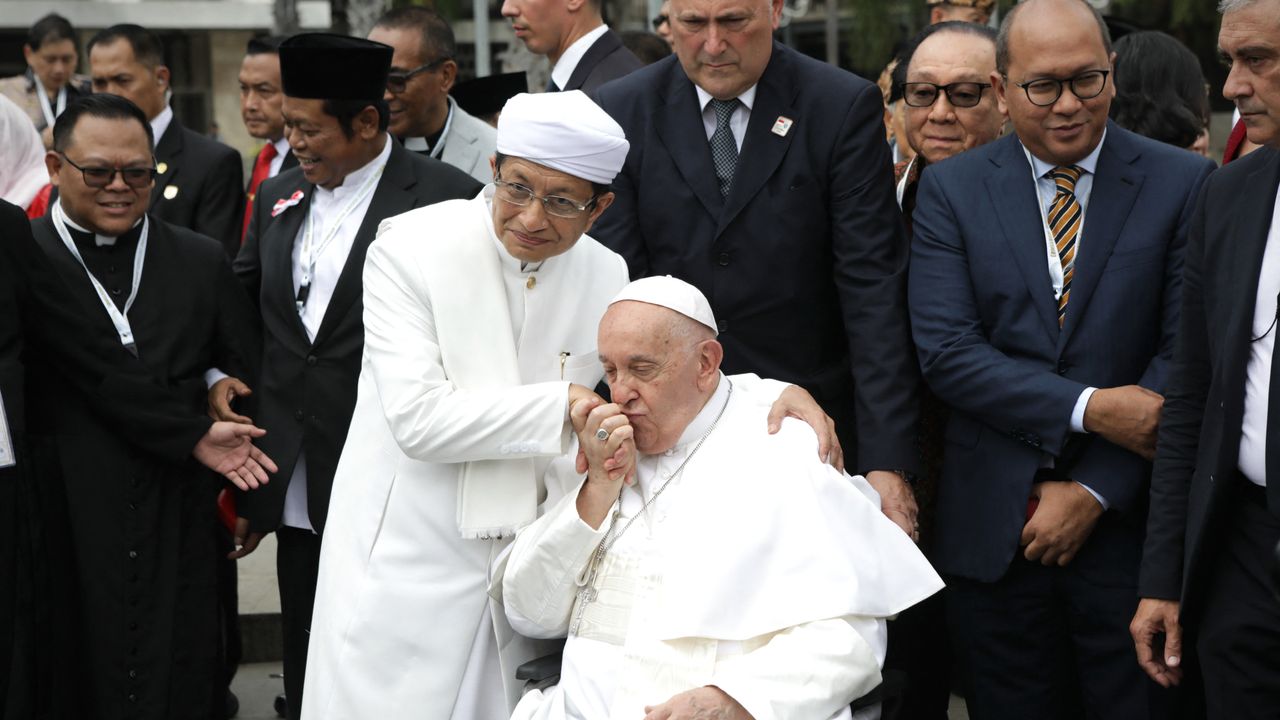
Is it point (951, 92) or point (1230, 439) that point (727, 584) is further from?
point (951, 92)

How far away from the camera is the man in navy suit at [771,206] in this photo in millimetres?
4020

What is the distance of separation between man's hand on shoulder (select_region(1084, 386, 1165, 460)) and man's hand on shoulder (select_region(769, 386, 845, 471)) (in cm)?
65

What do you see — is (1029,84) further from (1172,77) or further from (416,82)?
(416,82)

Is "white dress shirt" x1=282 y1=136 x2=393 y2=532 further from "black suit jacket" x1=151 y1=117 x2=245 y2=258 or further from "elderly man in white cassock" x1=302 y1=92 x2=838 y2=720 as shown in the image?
"black suit jacket" x1=151 y1=117 x2=245 y2=258

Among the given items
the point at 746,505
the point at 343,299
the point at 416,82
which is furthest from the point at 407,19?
the point at 746,505

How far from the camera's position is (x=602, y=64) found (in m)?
5.74

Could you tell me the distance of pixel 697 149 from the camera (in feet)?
13.6

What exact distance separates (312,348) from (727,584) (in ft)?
6.20

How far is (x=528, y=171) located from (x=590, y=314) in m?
0.46

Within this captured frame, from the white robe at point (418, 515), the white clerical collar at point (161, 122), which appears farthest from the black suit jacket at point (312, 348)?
the white clerical collar at point (161, 122)

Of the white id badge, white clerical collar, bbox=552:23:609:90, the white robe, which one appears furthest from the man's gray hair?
the white id badge

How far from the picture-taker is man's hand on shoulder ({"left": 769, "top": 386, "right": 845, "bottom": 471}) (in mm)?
3541

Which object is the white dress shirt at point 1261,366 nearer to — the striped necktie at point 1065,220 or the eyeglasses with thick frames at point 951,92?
the striped necktie at point 1065,220

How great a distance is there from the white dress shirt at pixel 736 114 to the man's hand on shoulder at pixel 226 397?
1.81 metres
